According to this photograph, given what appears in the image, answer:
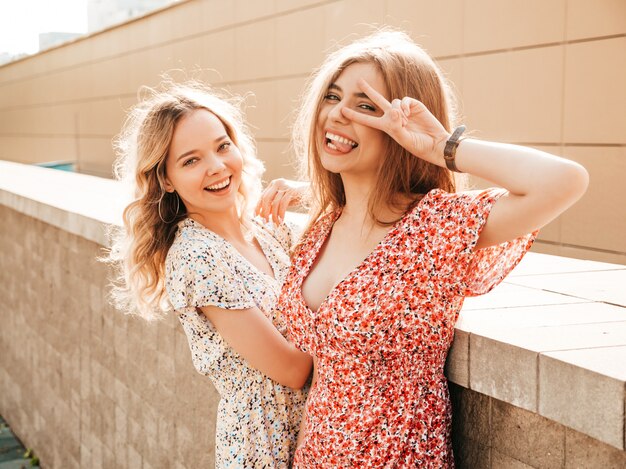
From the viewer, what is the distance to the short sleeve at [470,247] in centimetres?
202

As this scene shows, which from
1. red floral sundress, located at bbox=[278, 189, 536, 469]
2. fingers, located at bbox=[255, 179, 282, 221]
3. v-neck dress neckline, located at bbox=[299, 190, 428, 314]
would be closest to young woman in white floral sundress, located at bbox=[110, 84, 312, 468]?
fingers, located at bbox=[255, 179, 282, 221]

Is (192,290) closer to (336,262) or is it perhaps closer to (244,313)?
(244,313)

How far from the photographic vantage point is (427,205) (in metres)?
2.14

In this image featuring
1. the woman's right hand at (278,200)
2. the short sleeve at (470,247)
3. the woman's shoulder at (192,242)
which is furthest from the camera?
the woman's right hand at (278,200)

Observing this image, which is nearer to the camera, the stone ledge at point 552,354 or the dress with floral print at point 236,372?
the stone ledge at point 552,354

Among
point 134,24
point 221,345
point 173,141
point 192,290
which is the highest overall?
point 134,24

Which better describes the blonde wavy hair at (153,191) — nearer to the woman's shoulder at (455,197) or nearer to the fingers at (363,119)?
the fingers at (363,119)

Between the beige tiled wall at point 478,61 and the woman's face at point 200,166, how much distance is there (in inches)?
193

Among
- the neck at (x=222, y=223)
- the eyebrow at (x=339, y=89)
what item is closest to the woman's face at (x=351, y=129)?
the eyebrow at (x=339, y=89)

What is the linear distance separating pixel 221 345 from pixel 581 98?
5440 mm

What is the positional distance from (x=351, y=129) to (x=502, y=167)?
1.62ft

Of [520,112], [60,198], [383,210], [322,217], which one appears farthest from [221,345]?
[520,112]

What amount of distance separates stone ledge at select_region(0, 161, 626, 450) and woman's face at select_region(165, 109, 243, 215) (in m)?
0.98

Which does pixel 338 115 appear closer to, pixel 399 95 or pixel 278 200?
pixel 399 95
